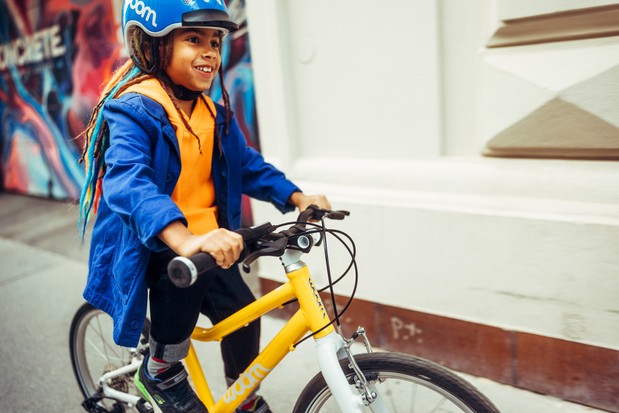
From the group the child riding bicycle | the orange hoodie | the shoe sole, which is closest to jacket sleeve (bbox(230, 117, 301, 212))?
the child riding bicycle

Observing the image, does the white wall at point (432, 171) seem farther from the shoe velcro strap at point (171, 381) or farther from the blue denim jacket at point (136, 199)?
the shoe velcro strap at point (171, 381)

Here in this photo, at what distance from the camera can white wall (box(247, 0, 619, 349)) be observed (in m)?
2.33

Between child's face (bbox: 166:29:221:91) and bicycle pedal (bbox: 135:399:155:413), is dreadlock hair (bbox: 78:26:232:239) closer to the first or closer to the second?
child's face (bbox: 166:29:221:91)

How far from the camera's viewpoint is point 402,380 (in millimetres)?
1560

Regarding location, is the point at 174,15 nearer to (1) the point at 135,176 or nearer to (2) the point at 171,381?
(1) the point at 135,176

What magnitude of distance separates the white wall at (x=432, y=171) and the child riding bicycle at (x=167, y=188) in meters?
1.06

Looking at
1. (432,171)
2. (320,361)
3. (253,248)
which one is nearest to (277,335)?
(320,361)

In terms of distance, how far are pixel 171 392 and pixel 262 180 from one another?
0.84 metres

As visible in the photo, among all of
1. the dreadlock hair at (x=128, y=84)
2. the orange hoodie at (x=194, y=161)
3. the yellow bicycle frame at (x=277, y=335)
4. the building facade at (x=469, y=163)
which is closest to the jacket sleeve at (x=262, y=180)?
the orange hoodie at (x=194, y=161)

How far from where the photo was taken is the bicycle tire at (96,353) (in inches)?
90.4

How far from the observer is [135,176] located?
1460 millimetres

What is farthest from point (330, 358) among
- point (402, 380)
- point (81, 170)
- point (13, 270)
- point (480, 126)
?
point (81, 170)

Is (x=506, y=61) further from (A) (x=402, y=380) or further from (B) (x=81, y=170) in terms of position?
(B) (x=81, y=170)

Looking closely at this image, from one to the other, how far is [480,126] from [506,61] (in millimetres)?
344
